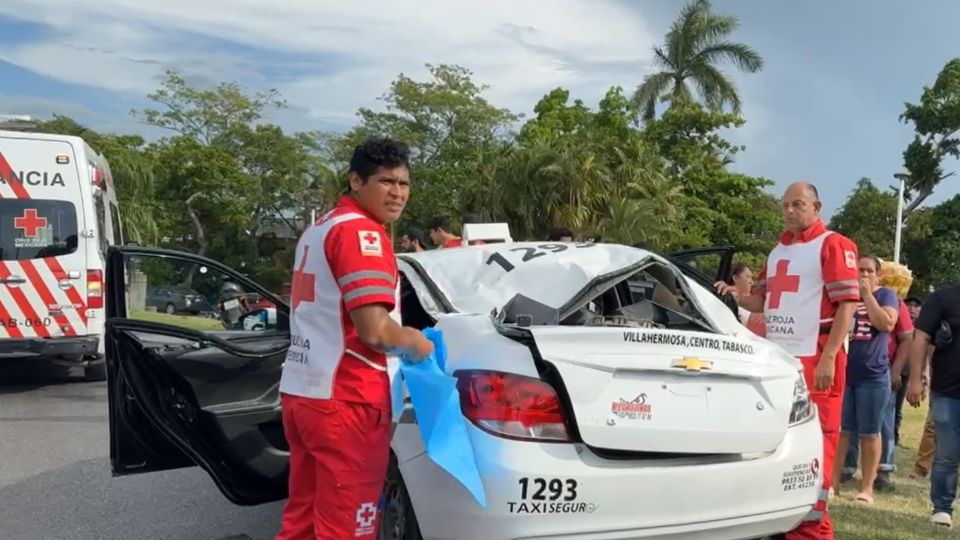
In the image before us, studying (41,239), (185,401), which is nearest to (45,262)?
(41,239)

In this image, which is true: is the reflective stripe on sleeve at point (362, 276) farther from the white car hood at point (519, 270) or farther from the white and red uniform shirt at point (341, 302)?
the white car hood at point (519, 270)

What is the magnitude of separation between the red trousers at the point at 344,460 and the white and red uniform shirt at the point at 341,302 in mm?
46

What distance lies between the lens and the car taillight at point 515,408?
2961 millimetres

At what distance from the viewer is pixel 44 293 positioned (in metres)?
9.09

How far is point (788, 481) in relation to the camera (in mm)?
3381

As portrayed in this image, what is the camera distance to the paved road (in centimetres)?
477

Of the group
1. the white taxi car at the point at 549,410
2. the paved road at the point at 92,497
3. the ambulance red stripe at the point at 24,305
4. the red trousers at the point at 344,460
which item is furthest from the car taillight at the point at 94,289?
the red trousers at the point at 344,460

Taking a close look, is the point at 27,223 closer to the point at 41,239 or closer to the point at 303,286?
the point at 41,239

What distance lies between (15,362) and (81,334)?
9.88 feet

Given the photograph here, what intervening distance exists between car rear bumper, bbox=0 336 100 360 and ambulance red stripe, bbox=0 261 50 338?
11 centimetres

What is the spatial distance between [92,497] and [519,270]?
132 inches

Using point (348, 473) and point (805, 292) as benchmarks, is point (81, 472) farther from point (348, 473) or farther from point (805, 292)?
point (805, 292)

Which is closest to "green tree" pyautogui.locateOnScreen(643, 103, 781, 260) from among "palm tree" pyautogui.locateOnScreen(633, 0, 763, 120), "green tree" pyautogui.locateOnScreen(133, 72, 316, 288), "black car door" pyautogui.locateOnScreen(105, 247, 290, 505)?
"palm tree" pyautogui.locateOnScreen(633, 0, 763, 120)

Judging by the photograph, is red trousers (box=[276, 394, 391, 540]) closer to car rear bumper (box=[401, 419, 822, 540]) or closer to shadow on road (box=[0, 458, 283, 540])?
car rear bumper (box=[401, 419, 822, 540])
